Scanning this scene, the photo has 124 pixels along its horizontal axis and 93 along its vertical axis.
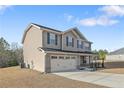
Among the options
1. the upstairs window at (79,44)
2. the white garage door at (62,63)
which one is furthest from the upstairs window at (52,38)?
the upstairs window at (79,44)

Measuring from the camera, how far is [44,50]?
2256 centimetres

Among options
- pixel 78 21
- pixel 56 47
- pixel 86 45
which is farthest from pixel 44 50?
pixel 86 45

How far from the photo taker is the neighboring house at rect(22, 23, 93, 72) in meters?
23.4

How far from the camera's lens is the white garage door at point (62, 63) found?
2409 centimetres

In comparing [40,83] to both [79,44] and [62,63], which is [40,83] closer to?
[62,63]

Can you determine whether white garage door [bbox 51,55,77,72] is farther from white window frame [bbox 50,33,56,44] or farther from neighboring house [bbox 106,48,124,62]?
neighboring house [bbox 106,48,124,62]

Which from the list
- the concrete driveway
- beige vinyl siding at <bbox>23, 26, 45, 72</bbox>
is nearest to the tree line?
beige vinyl siding at <bbox>23, 26, 45, 72</bbox>

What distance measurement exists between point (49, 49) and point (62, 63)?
283cm

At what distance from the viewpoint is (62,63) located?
1011 inches

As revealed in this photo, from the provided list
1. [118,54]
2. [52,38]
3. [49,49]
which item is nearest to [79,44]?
[52,38]

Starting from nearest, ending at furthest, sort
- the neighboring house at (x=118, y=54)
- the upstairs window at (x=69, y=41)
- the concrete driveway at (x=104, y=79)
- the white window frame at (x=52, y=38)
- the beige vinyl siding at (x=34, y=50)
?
the concrete driveway at (x=104, y=79) → the beige vinyl siding at (x=34, y=50) → the white window frame at (x=52, y=38) → the upstairs window at (x=69, y=41) → the neighboring house at (x=118, y=54)

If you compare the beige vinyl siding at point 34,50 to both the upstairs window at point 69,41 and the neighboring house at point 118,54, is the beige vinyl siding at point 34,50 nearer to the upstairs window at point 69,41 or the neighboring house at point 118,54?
the upstairs window at point 69,41

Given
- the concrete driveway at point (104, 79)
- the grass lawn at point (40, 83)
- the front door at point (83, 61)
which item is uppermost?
the front door at point (83, 61)
